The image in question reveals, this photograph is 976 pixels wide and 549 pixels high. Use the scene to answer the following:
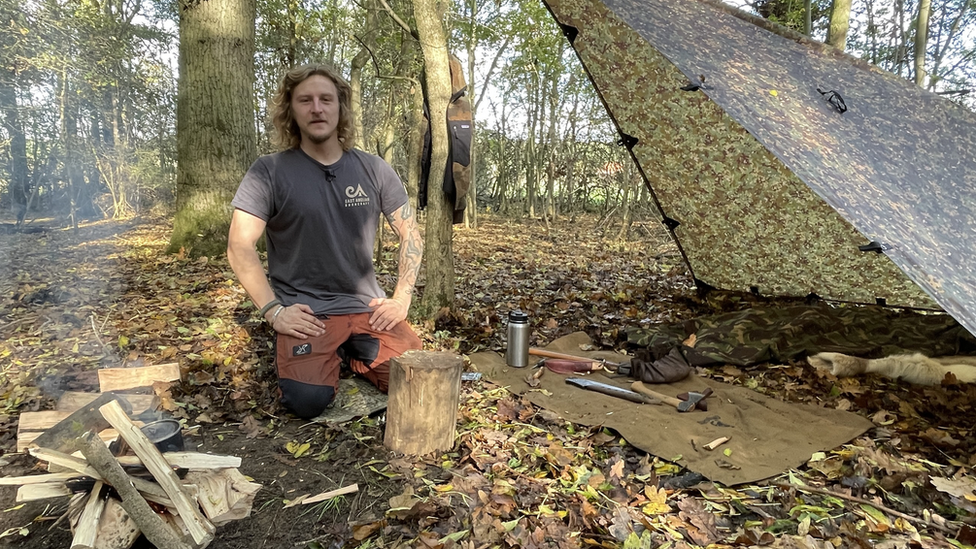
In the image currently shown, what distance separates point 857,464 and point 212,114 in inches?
223

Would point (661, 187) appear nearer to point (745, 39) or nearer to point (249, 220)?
point (745, 39)

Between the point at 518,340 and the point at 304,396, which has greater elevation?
the point at 518,340

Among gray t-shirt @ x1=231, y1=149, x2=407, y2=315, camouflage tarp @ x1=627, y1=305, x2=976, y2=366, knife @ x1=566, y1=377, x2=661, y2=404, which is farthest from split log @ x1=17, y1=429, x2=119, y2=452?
camouflage tarp @ x1=627, y1=305, x2=976, y2=366

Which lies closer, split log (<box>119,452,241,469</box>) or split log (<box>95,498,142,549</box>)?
split log (<box>95,498,142,549</box>)

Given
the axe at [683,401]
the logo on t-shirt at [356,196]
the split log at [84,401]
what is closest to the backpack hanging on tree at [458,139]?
the logo on t-shirt at [356,196]

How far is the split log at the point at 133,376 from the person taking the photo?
8.09 feet

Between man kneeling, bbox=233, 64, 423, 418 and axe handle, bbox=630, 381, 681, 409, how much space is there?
1.26 meters

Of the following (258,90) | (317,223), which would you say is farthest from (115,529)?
(258,90)

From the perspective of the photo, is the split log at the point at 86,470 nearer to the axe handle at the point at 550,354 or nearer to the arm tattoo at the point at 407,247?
the arm tattoo at the point at 407,247

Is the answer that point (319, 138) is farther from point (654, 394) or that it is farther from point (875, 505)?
point (875, 505)

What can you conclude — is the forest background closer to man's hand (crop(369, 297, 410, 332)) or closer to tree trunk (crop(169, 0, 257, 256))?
A: tree trunk (crop(169, 0, 257, 256))

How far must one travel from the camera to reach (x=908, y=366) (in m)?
3.02

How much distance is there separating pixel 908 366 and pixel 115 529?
3.88 meters

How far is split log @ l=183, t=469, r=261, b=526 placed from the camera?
1.72 metres
